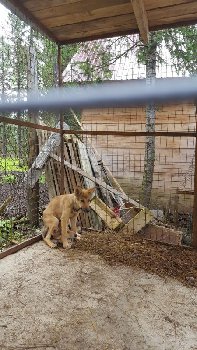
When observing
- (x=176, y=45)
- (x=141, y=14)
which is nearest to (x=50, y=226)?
(x=141, y=14)

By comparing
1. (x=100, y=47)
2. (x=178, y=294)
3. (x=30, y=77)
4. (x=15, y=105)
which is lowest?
(x=178, y=294)

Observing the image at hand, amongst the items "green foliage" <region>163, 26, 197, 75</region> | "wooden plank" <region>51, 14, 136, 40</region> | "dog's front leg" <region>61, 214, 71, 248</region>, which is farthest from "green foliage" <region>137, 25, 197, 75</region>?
"dog's front leg" <region>61, 214, 71, 248</region>

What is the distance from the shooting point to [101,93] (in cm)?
50

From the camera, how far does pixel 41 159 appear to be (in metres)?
5.98

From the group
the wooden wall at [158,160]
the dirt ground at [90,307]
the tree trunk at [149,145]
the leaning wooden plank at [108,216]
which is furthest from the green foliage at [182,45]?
the dirt ground at [90,307]

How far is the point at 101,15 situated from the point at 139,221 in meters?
2.95

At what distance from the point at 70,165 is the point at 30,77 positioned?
6.50 feet

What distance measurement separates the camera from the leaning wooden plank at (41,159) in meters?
5.96

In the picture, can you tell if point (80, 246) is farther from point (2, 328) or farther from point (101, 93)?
point (101, 93)

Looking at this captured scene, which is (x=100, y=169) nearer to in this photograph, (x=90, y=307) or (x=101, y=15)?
(x=101, y=15)

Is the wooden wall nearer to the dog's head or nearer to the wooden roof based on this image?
the dog's head

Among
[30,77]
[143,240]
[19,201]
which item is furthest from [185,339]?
[19,201]

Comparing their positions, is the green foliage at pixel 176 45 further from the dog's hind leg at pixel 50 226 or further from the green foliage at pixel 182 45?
the dog's hind leg at pixel 50 226

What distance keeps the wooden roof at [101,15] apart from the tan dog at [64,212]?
2.24 meters
